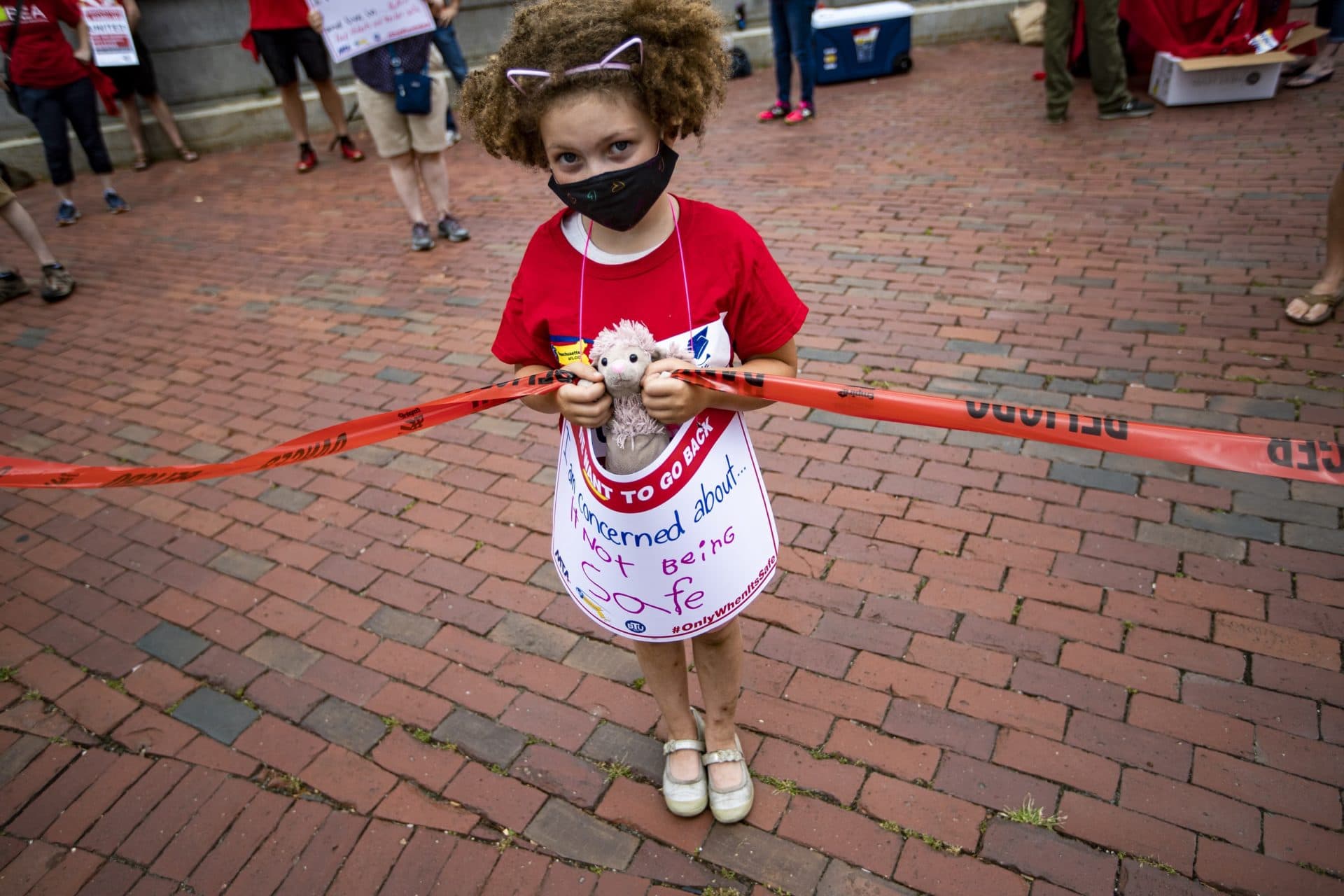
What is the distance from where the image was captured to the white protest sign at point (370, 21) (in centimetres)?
560

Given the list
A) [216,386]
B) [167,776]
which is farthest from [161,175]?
[167,776]

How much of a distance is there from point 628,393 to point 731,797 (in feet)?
3.81

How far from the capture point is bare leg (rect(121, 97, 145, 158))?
9266mm

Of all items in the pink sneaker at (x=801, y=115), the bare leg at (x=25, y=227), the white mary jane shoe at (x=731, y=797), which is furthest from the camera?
the pink sneaker at (x=801, y=115)

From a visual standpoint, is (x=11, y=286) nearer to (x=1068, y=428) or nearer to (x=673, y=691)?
(x=673, y=691)

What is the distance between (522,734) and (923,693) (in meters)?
1.19

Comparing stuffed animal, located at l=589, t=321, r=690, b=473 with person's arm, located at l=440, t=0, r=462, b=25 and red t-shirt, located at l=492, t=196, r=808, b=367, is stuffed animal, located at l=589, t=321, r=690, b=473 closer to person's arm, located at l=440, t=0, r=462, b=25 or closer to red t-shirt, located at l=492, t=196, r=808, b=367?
red t-shirt, located at l=492, t=196, r=808, b=367

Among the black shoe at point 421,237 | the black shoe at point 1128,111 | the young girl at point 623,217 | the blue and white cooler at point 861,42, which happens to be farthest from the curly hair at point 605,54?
the blue and white cooler at point 861,42

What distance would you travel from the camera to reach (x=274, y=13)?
8234 millimetres

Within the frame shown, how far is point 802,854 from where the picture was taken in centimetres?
216

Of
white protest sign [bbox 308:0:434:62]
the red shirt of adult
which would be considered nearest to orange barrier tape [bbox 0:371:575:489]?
white protest sign [bbox 308:0:434:62]

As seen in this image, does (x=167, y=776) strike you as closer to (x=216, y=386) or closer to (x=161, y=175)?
(x=216, y=386)

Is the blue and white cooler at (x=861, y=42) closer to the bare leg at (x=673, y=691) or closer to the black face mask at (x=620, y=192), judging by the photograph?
the black face mask at (x=620, y=192)

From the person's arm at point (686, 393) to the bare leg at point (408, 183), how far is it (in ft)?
16.6
